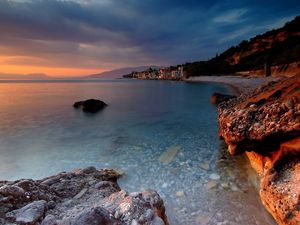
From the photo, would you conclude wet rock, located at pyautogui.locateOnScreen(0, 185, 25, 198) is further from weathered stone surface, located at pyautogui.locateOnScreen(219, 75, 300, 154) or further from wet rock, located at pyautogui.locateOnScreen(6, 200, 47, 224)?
weathered stone surface, located at pyautogui.locateOnScreen(219, 75, 300, 154)

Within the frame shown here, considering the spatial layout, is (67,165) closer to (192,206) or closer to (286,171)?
(192,206)

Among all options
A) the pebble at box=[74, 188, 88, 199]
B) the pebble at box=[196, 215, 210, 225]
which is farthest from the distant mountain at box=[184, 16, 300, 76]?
the pebble at box=[74, 188, 88, 199]

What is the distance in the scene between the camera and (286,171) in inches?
158

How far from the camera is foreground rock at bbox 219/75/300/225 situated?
12.0ft

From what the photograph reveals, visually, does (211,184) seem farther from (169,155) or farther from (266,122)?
(169,155)

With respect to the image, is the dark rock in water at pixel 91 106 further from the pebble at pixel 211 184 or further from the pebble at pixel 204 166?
the pebble at pixel 211 184

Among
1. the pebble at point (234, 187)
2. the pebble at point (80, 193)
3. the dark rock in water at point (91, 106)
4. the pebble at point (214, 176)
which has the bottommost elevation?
the dark rock in water at point (91, 106)

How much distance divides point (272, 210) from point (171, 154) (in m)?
4.18

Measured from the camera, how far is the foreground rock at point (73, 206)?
279cm

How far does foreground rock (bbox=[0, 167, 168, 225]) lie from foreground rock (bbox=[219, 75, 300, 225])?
6.48 ft

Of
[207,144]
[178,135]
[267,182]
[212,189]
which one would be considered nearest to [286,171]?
[267,182]

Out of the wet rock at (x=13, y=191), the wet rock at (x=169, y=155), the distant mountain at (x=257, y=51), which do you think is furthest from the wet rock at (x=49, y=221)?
the distant mountain at (x=257, y=51)

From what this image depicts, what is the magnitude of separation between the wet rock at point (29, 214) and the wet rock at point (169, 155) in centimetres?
444

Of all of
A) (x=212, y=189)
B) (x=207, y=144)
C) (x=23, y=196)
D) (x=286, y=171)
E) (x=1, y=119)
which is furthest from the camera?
(x=1, y=119)
